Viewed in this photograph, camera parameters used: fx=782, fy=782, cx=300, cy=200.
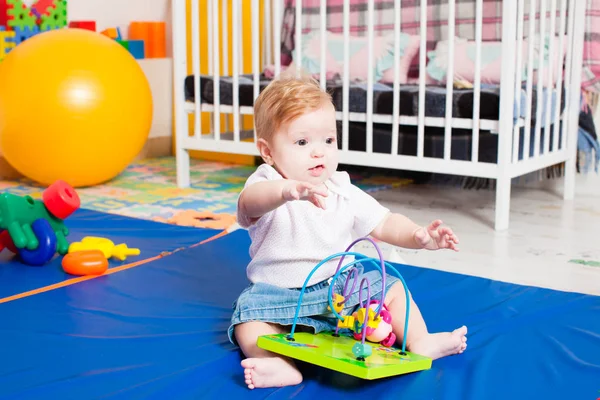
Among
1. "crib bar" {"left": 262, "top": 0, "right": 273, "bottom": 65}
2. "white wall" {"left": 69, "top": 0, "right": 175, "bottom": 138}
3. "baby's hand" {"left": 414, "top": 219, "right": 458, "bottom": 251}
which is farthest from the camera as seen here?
"white wall" {"left": 69, "top": 0, "right": 175, "bottom": 138}

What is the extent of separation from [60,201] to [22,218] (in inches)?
3.9

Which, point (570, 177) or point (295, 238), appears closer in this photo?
point (295, 238)

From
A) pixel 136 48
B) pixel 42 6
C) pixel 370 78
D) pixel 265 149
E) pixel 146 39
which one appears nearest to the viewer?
pixel 265 149

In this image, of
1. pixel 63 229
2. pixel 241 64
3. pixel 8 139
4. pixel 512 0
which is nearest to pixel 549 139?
pixel 512 0

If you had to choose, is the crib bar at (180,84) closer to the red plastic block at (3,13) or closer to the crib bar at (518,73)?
the red plastic block at (3,13)

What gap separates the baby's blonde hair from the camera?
1306mm

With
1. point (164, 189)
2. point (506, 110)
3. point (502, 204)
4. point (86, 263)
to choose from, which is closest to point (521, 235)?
point (502, 204)

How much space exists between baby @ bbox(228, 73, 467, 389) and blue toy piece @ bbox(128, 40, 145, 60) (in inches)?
93.8

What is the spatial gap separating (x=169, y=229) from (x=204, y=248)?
0.26 metres

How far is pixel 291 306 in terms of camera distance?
1299 mm

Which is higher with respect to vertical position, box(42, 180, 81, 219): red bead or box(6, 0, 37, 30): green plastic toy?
box(6, 0, 37, 30): green plastic toy

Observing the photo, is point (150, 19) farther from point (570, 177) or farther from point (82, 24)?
point (570, 177)

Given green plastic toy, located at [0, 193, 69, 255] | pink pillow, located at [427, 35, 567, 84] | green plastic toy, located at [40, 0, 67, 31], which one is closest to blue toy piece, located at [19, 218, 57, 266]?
green plastic toy, located at [0, 193, 69, 255]

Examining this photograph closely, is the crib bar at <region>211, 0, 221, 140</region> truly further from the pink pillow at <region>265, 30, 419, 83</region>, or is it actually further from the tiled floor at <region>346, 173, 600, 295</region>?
the tiled floor at <region>346, 173, 600, 295</region>
